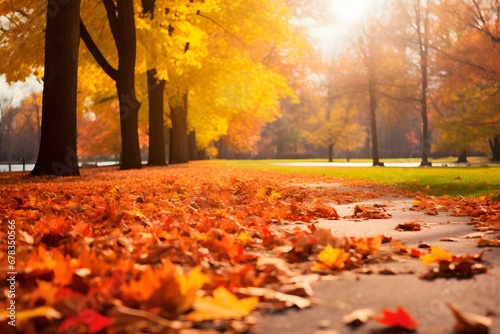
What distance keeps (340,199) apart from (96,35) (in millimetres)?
13527

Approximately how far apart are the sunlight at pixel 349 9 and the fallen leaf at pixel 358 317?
83.6 ft

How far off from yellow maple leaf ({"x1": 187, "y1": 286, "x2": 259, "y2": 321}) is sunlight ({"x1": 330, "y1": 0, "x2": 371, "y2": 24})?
25.6 m

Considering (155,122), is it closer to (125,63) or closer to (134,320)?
(125,63)

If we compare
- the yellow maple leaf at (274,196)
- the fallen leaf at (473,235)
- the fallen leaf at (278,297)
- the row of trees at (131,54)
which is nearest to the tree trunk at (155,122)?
the row of trees at (131,54)

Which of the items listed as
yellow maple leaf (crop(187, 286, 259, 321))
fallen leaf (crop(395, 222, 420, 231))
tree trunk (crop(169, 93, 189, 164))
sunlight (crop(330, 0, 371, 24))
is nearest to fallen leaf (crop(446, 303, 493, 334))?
yellow maple leaf (crop(187, 286, 259, 321))

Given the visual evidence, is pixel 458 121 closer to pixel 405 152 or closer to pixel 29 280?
pixel 29 280

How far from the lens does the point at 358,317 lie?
1937 millimetres

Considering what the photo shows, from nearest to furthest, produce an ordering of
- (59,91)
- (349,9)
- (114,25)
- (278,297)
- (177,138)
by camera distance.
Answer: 1. (278,297)
2. (59,91)
3. (114,25)
4. (349,9)
5. (177,138)

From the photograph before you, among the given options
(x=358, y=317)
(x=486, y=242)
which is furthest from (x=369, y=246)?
(x=358, y=317)

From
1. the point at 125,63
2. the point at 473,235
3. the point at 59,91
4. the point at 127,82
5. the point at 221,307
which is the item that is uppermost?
the point at 125,63

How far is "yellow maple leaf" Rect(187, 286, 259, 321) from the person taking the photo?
1837 mm

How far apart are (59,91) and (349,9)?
19.7 m

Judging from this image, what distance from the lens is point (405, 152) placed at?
72.9 metres

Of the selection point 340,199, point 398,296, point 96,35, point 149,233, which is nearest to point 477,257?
point 398,296
